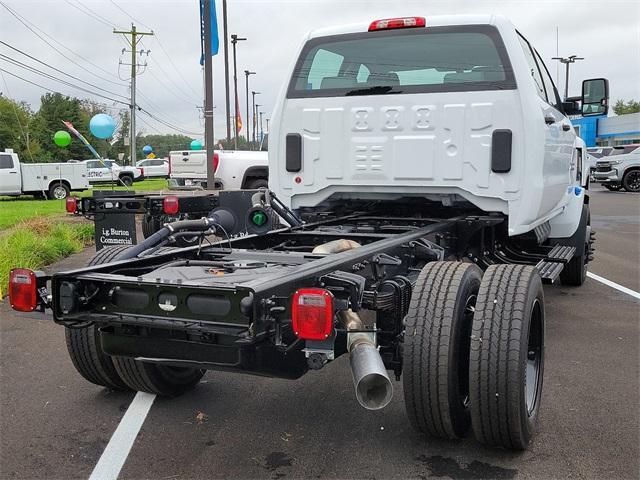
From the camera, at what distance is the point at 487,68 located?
4.97 m

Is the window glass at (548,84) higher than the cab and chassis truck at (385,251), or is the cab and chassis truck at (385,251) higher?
the window glass at (548,84)

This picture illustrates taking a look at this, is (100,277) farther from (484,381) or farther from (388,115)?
(388,115)

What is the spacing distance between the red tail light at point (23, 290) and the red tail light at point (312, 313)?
1324 millimetres

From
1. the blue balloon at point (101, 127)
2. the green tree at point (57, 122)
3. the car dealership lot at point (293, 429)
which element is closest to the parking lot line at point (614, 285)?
the car dealership lot at point (293, 429)

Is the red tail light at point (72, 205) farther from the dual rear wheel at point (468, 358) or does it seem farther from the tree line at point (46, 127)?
the tree line at point (46, 127)

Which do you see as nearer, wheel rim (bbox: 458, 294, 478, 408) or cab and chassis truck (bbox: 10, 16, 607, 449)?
cab and chassis truck (bbox: 10, 16, 607, 449)

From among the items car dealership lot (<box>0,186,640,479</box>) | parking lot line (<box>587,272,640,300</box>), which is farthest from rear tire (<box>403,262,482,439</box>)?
parking lot line (<box>587,272,640,300</box>)

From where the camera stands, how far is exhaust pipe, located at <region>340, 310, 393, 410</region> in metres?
2.74

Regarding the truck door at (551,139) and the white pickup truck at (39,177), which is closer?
the truck door at (551,139)

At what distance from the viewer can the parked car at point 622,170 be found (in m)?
26.6

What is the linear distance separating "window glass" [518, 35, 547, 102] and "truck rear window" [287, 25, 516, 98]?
0.39 meters

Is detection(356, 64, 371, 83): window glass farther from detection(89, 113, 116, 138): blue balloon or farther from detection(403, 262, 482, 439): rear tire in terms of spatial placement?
detection(89, 113, 116, 138): blue balloon

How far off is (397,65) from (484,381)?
3.05 metres

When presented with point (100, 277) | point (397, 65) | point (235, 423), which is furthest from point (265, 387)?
point (397, 65)
